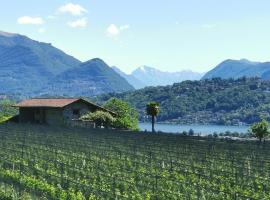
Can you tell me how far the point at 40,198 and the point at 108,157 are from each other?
14.2 meters

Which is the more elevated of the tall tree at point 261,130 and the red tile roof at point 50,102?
the red tile roof at point 50,102

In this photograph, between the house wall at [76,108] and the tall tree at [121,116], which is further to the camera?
the tall tree at [121,116]

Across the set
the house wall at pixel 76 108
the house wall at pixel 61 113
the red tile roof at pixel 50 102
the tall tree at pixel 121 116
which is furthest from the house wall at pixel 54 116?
the tall tree at pixel 121 116

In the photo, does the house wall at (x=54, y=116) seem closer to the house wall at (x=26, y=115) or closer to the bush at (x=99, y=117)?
the bush at (x=99, y=117)

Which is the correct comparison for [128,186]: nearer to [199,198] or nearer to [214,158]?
[199,198]

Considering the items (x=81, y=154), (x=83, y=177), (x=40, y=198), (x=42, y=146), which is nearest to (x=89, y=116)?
(x=42, y=146)

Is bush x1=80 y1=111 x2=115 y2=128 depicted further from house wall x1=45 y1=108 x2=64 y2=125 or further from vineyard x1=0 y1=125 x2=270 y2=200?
vineyard x1=0 y1=125 x2=270 y2=200

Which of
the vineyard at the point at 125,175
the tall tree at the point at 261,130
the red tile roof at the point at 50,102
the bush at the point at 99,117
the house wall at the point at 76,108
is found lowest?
the vineyard at the point at 125,175

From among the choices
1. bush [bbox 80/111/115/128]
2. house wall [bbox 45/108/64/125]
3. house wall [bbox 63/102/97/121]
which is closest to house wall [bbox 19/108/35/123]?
house wall [bbox 45/108/64/125]

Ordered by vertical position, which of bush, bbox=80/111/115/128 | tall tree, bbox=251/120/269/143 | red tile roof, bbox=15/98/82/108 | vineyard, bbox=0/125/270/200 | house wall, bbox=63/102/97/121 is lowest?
vineyard, bbox=0/125/270/200

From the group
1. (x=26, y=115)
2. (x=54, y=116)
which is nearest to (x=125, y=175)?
(x=54, y=116)

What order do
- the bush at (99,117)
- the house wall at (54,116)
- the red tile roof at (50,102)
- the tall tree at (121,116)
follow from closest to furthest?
the bush at (99,117), the red tile roof at (50,102), the house wall at (54,116), the tall tree at (121,116)

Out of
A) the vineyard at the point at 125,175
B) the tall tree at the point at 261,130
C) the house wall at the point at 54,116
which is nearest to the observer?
the vineyard at the point at 125,175

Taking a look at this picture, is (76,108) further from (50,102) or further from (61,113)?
(50,102)
